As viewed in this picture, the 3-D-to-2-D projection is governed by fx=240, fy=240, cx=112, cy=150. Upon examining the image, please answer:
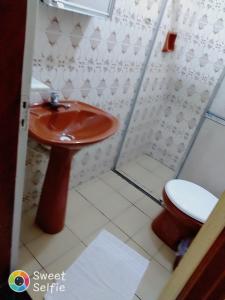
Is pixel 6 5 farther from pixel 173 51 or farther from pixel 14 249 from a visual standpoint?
pixel 173 51

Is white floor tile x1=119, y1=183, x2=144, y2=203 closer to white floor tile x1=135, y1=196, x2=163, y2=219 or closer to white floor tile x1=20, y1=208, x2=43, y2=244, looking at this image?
white floor tile x1=135, y1=196, x2=163, y2=219

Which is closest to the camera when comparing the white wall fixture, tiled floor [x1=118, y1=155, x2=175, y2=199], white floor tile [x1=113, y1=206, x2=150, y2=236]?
the white wall fixture

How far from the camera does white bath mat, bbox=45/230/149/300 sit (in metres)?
1.36

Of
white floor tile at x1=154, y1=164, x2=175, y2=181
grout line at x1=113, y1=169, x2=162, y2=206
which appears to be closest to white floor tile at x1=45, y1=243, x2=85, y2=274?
grout line at x1=113, y1=169, x2=162, y2=206

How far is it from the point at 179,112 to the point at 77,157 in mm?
1306

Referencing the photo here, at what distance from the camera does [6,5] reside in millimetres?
691

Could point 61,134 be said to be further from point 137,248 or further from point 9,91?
point 137,248

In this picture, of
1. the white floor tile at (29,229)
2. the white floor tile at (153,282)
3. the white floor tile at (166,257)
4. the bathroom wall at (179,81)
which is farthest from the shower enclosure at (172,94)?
the white floor tile at (29,229)

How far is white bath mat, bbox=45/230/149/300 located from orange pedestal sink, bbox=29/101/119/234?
30 cm

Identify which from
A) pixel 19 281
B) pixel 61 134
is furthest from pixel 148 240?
pixel 61 134

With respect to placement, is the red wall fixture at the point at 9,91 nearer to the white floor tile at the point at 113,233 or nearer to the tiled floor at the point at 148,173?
the white floor tile at the point at 113,233

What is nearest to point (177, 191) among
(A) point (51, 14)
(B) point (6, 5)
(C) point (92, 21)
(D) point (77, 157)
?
(D) point (77, 157)

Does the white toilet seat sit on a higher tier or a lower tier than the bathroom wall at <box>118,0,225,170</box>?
lower

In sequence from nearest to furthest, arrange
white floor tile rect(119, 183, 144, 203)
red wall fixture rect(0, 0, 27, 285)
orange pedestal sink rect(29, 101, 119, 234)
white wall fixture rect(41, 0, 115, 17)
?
1. red wall fixture rect(0, 0, 27, 285)
2. white wall fixture rect(41, 0, 115, 17)
3. orange pedestal sink rect(29, 101, 119, 234)
4. white floor tile rect(119, 183, 144, 203)
